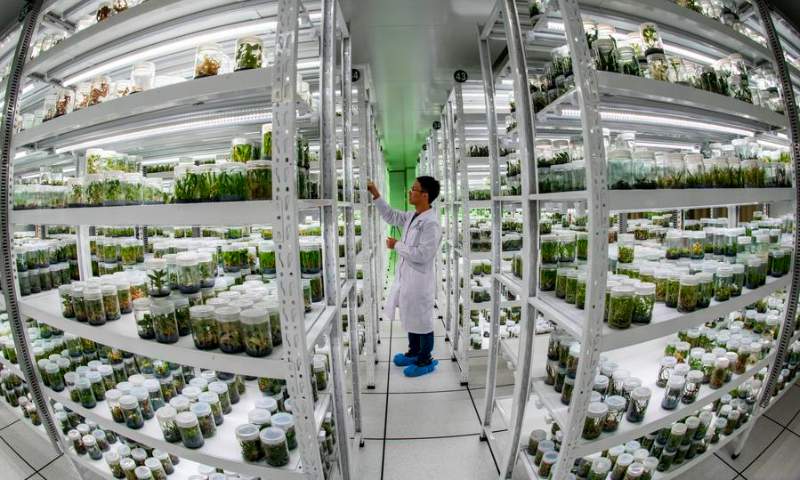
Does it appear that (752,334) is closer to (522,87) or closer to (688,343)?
(688,343)

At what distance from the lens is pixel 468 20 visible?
7.05 feet

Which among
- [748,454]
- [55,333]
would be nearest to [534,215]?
[748,454]

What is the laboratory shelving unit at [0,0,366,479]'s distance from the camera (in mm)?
1003

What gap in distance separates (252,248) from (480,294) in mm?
2180

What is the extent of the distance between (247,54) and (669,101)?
179 centimetres

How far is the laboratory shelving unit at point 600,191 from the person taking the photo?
1.04 m

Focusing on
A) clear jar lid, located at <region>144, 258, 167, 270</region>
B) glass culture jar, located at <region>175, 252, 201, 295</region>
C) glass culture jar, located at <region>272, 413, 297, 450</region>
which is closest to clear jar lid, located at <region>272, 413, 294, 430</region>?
glass culture jar, located at <region>272, 413, 297, 450</region>

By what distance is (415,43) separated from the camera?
96.9 inches

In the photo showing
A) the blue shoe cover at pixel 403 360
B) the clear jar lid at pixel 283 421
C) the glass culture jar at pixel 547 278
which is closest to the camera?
the clear jar lid at pixel 283 421

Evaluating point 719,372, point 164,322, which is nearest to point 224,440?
point 164,322

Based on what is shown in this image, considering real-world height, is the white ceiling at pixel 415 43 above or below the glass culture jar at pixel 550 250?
above

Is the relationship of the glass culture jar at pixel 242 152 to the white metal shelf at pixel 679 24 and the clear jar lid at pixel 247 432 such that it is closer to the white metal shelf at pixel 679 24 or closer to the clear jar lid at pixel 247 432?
the clear jar lid at pixel 247 432

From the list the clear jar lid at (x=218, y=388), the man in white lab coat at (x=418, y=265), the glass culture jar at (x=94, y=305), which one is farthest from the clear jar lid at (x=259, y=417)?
the man in white lab coat at (x=418, y=265)

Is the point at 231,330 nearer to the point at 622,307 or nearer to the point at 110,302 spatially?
the point at 110,302
